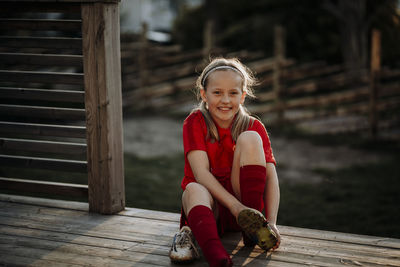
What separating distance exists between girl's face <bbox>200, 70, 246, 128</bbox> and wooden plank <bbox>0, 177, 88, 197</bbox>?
1101 millimetres

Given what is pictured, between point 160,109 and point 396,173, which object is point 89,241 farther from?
point 160,109

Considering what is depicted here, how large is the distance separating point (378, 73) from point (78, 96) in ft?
19.1

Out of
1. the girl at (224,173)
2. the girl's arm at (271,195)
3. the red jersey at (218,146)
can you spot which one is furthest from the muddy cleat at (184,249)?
the girl's arm at (271,195)

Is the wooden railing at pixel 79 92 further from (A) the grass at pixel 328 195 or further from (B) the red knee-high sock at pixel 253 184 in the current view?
(A) the grass at pixel 328 195

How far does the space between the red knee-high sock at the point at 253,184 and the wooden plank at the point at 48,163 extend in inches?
45.7

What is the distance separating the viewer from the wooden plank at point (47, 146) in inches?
118

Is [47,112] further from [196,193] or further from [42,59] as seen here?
[196,193]

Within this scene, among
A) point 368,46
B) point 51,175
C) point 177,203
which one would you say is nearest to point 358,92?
point 368,46

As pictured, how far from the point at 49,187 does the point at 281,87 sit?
637cm

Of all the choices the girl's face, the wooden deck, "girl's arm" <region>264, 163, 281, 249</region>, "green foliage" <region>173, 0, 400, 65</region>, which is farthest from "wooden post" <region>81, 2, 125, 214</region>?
"green foliage" <region>173, 0, 400, 65</region>

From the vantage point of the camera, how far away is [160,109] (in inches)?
417

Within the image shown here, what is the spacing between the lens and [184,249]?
231 centimetres

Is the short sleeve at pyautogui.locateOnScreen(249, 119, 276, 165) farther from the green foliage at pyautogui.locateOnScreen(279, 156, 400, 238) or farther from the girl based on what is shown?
the green foliage at pyautogui.locateOnScreen(279, 156, 400, 238)

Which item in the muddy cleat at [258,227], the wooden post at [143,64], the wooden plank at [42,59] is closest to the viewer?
the muddy cleat at [258,227]
